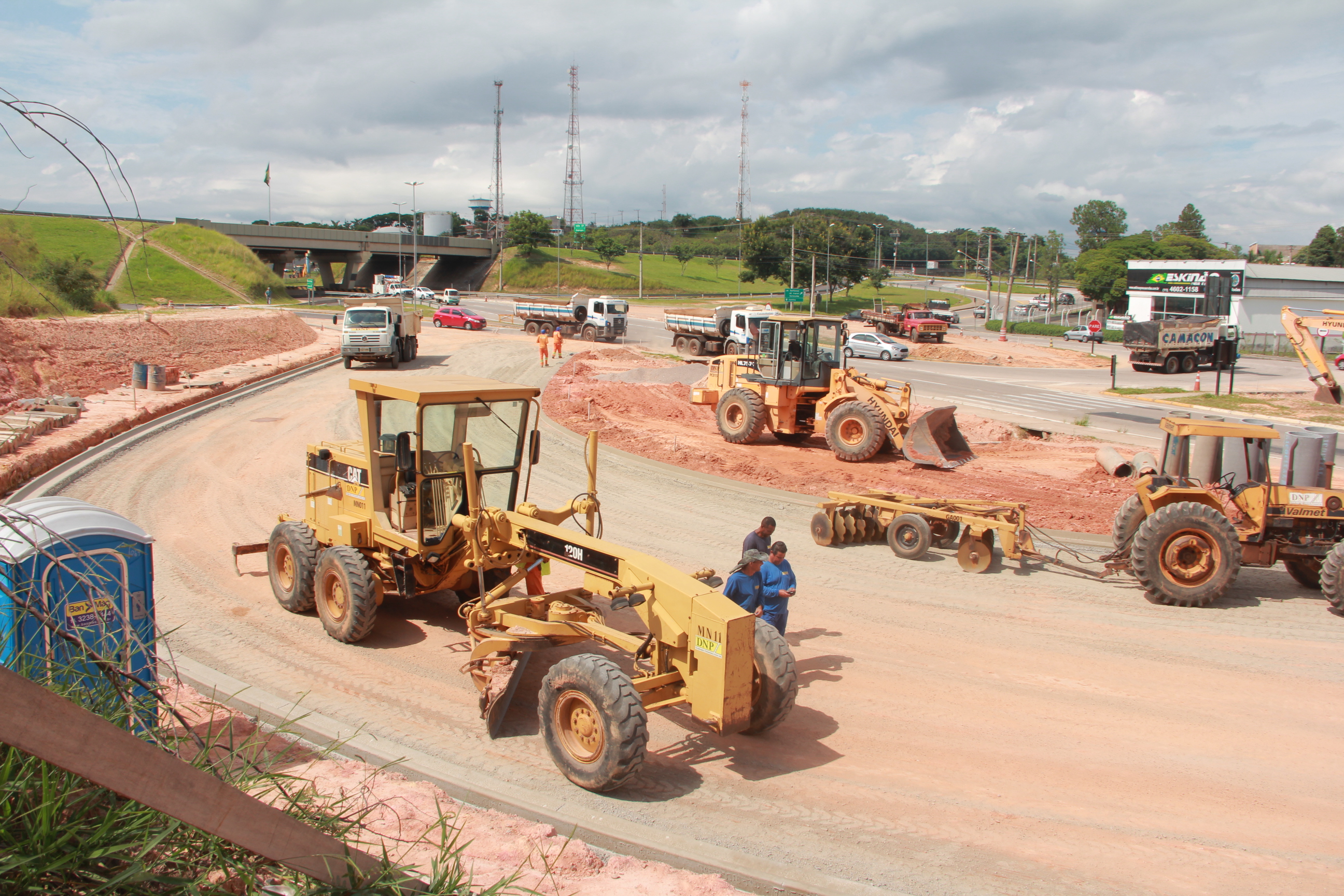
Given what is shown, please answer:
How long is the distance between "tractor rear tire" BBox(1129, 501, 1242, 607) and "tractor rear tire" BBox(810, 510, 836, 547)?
3.80m

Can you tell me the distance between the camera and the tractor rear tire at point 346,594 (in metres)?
8.06

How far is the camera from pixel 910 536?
11914 millimetres

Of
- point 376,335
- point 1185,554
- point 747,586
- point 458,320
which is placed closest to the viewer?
point 747,586

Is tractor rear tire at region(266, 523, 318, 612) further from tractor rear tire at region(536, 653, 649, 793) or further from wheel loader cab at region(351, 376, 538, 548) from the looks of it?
Answer: tractor rear tire at region(536, 653, 649, 793)

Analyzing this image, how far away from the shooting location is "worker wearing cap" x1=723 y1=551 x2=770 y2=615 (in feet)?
24.9

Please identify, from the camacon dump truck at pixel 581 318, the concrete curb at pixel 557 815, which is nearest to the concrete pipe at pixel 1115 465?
the concrete curb at pixel 557 815

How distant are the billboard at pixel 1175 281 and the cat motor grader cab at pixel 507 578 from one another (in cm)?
6578

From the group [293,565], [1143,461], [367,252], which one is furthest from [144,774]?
[367,252]

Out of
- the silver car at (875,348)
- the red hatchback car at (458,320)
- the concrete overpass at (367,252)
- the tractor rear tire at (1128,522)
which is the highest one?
the concrete overpass at (367,252)

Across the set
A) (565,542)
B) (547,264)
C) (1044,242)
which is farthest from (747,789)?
(1044,242)

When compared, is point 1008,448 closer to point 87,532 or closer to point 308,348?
point 87,532

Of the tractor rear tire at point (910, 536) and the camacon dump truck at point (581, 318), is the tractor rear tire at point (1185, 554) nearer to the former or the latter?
the tractor rear tire at point (910, 536)

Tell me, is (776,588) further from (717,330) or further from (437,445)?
(717,330)

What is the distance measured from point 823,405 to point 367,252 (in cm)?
8489
